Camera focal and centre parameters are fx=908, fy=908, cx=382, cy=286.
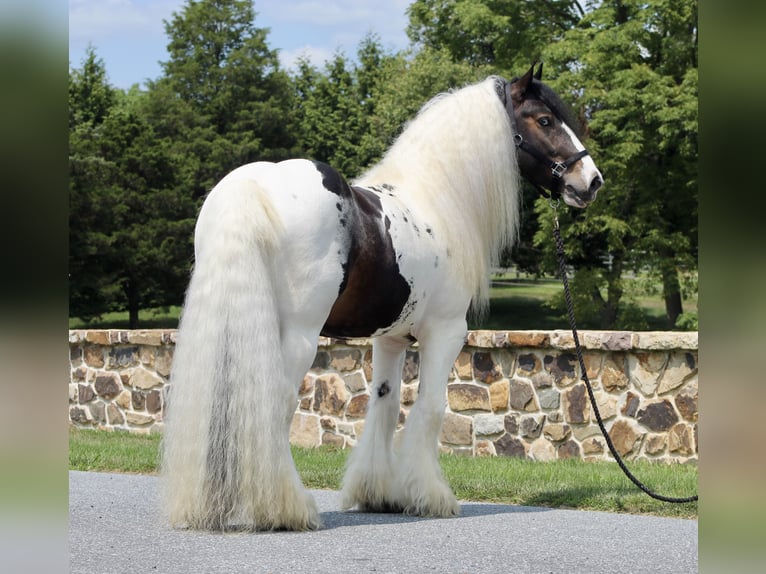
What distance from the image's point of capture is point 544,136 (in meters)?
5.77

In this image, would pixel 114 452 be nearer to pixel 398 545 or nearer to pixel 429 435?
pixel 429 435

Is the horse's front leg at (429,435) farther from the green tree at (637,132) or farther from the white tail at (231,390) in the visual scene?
the green tree at (637,132)

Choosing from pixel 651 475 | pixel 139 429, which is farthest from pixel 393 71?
pixel 651 475

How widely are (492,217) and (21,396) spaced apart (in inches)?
184

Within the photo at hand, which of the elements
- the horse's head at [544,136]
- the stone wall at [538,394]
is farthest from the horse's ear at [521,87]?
the stone wall at [538,394]

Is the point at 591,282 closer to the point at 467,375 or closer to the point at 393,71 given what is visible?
the point at 393,71

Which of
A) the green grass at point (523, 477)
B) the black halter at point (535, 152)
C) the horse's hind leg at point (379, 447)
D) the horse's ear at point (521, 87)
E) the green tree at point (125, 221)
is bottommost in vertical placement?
the green grass at point (523, 477)

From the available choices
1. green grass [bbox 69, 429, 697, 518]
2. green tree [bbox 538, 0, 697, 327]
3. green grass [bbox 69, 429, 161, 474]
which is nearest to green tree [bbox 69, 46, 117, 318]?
green tree [bbox 538, 0, 697, 327]

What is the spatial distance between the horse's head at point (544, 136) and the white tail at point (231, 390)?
2.04 m

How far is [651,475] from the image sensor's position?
275 inches

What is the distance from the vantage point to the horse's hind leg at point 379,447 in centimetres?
546

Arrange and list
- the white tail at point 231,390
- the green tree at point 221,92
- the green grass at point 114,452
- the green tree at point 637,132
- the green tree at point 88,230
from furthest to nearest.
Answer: the green tree at point 221,92, the green tree at point 88,230, the green tree at point 637,132, the green grass at point 114,452, the white tail at point 231,390

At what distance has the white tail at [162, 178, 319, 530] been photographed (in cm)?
432

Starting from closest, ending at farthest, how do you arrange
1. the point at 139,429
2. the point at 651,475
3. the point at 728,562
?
the point at 728,562
the point at 651,475
the point at 139,429
